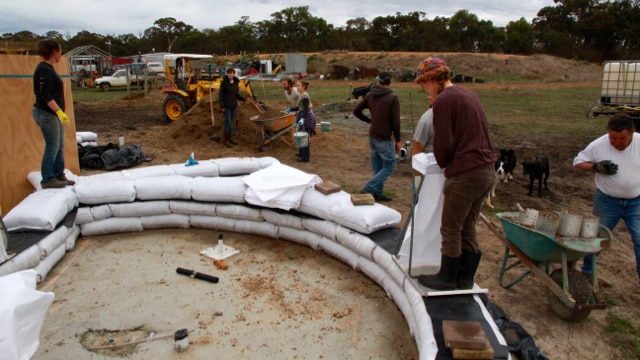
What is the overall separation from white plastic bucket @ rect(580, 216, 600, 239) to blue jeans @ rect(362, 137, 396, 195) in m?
2.41

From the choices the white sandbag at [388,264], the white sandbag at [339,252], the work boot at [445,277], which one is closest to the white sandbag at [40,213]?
the white sandbag at [339,252]

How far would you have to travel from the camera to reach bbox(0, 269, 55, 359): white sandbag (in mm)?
1885

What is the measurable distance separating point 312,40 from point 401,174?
178 ft

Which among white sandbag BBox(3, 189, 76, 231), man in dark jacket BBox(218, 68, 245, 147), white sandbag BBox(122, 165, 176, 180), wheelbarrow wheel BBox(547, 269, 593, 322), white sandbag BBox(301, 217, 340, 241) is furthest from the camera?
man in dark jacket BBox(218, 68, 245, 147)

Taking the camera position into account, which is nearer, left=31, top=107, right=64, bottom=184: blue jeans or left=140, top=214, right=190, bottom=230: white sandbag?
left=31, top=107, right=64, bottom=184: blue jeans

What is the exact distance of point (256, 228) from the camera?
468 centimetres

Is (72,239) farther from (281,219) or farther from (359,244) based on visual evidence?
(359,244)

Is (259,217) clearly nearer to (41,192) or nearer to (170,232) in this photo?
(170,232)

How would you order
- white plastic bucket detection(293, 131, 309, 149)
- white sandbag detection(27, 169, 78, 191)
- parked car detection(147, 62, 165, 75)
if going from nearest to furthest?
white sandbag detection(27, 169, 78, 191) < white plastic bucket detection(293, 131, 309, 149) < parked car detection(147, 62, 165, 75)

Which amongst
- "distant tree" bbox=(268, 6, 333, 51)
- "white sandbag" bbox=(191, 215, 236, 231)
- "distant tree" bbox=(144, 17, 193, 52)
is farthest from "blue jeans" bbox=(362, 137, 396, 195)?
"distant tree" bbox=(144, 17, 193, 52)

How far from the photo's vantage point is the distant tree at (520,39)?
43750 mm

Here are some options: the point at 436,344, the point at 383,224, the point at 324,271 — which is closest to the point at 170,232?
the point at 324,271

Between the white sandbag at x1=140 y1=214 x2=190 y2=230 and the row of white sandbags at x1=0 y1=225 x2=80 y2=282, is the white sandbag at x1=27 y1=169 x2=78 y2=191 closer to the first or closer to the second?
the row of white sandbags at x1=0 y1=225 x2=80 y2=282

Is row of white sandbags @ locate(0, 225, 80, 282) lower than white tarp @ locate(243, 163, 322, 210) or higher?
lower
